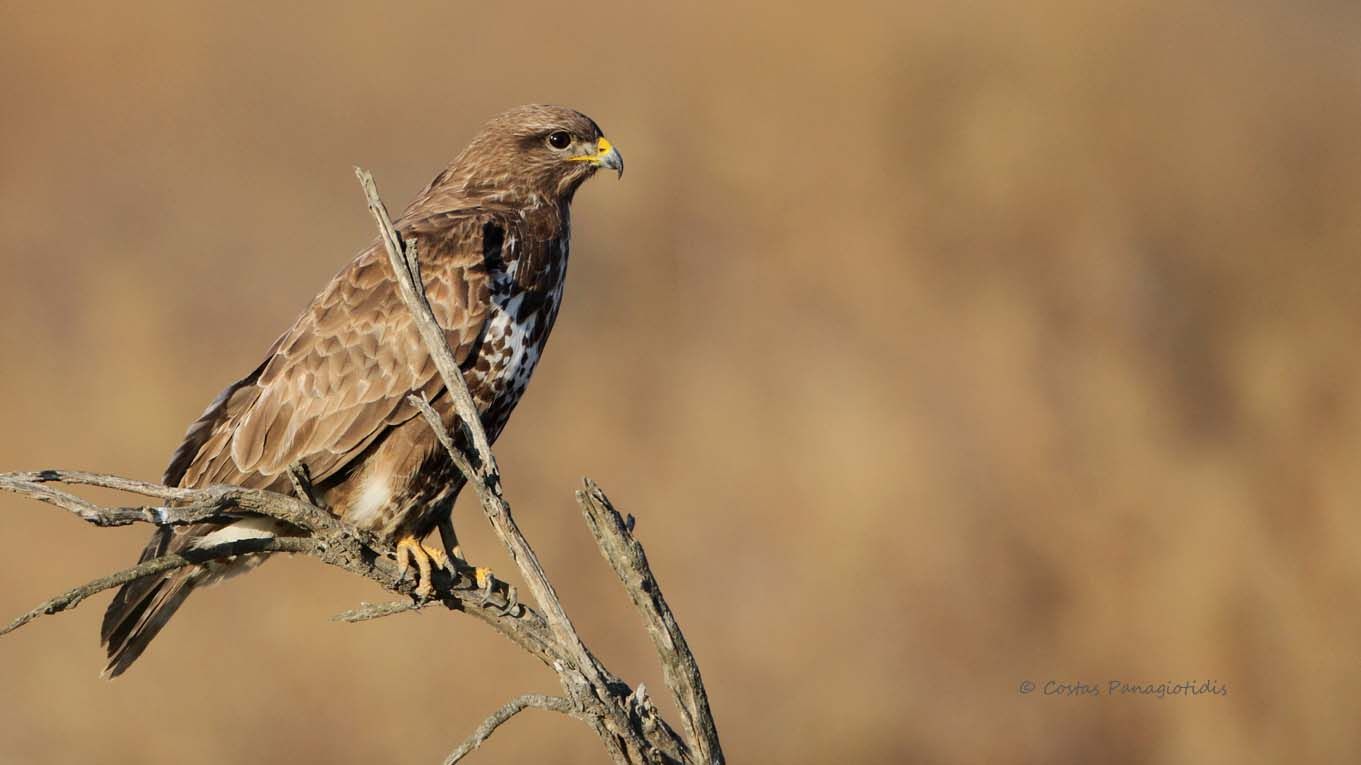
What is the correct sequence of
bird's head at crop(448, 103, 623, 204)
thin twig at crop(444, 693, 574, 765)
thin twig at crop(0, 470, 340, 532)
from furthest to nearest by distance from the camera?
bird's head at crop(448, 103, 623, 204) < thin twig at crop(0, 470, 340, 532) < thin twig at crop(444, 693, 574, 765)

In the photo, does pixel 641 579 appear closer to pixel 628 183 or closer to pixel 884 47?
pixel 628 183

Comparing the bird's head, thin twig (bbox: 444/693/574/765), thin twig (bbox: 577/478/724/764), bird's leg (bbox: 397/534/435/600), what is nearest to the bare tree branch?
bird's leg (bbox: 397/534/435/600)

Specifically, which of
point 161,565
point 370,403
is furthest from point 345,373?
point 161,565

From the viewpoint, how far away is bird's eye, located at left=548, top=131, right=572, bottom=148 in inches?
213

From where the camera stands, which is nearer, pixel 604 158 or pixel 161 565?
pixel 161 565

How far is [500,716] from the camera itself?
284 cm

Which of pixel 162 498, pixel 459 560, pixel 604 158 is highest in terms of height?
pixel 604 158

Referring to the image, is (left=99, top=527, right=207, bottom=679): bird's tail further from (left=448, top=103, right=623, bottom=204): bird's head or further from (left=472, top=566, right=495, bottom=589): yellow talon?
(left=448, top=103, right=623, bottom=204): bird's head

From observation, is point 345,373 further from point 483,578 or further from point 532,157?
point 532,157

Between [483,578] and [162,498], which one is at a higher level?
[162,498]

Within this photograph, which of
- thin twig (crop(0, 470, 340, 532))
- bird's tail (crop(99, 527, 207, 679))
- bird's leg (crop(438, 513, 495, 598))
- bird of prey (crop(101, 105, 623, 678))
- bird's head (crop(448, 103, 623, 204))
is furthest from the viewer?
bird's head (crop(448, 103, 623, 204))

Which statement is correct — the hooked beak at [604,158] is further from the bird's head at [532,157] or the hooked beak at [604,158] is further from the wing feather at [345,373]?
the wing feather at [345,373]

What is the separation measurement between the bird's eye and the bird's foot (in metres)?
1.66

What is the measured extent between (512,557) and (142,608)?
185 cm
